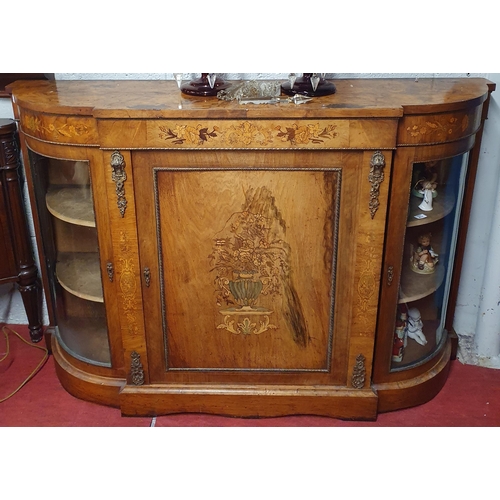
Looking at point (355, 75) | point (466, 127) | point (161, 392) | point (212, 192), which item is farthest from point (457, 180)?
point (161, 392)

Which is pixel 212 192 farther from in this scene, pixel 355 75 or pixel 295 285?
pixel 355 75

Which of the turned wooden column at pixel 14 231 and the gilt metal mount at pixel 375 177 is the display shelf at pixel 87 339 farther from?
the gilt metal mount at pixel 375 177

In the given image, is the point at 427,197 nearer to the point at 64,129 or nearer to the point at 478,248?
the point at 478,248

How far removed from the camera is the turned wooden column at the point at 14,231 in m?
2.29

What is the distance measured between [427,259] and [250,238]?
0.71m

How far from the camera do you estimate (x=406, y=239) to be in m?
2.11

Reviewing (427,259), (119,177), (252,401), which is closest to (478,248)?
(427,259)

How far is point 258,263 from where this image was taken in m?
2.06

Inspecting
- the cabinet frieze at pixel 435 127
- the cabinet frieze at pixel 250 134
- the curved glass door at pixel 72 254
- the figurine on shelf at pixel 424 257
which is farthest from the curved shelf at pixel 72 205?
the figurine on shelf at pixel 424 257

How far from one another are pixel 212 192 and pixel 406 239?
27.7 inches

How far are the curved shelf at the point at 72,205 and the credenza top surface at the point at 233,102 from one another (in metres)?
0.31

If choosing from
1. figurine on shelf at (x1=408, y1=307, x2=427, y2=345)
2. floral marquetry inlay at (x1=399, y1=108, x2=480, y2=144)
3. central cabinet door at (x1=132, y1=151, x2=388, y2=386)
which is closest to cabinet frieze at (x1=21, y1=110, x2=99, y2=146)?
central cabinet door at (x1=132, y1=151, x2=388, y2=386)

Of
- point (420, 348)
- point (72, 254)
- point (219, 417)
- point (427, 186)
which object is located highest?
point (427, 186)

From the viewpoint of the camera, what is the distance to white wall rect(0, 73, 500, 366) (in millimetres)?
2291
